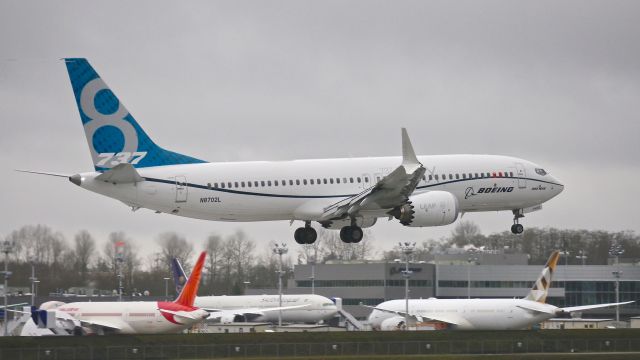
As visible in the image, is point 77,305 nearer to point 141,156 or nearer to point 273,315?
point 141,156

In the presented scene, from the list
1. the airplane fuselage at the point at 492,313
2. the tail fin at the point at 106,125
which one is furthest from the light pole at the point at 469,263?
the tail fin at the point at 106,125

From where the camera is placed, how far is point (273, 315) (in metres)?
89.2

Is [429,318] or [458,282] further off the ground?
[458,282]

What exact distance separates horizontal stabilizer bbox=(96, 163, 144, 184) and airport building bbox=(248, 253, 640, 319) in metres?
65.3

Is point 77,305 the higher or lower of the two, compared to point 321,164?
lower

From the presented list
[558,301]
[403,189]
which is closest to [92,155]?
[403,189]

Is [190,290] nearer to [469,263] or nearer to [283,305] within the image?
[283,305]

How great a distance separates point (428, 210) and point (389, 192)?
9.26 feet

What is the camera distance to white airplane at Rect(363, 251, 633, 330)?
259 feet

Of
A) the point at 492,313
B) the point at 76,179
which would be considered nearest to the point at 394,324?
the point at 492,313

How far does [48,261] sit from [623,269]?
6841cm

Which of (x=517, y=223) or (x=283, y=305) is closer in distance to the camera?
(x=517, y=223)

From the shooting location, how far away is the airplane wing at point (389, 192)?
221ft

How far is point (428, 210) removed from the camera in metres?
69.6
